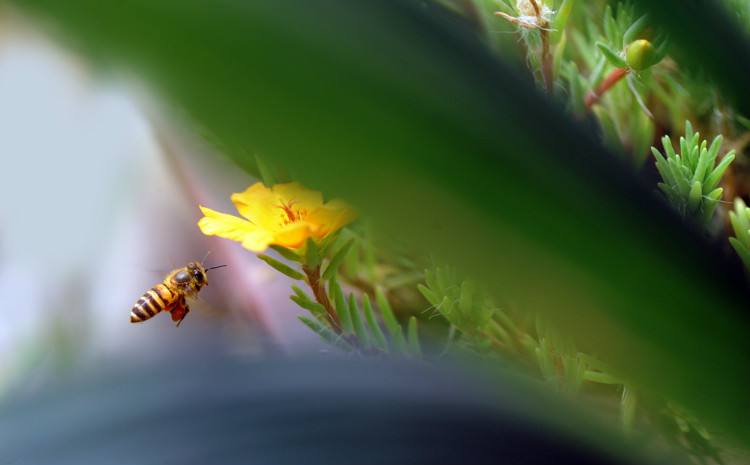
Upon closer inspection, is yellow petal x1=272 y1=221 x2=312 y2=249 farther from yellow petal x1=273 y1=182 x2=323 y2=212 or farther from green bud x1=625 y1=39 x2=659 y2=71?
green bud x1=625 y1=39 x2=659 y2=71

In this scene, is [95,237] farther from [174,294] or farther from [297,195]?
[297,195]

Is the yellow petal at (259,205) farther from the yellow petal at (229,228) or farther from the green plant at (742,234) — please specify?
the green plant at (742,234)

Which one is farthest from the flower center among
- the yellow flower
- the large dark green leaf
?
the large dark green leaf

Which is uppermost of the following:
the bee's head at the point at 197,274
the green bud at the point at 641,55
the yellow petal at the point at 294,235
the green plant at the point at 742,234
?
the green bud at the point at 641,55

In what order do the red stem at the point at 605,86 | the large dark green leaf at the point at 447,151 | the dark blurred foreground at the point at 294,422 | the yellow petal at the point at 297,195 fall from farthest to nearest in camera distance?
the red stem at the point at 605,86, the yellow petal at the point at 297,195, the dark blurred foreground at the point at 294,422, the large dark green leaf at the point at 447,151

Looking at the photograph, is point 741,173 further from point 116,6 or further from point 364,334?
point 116,6

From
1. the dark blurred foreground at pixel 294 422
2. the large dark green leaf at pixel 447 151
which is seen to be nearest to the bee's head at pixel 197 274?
the dark blurred foreground at pixel 294 422
